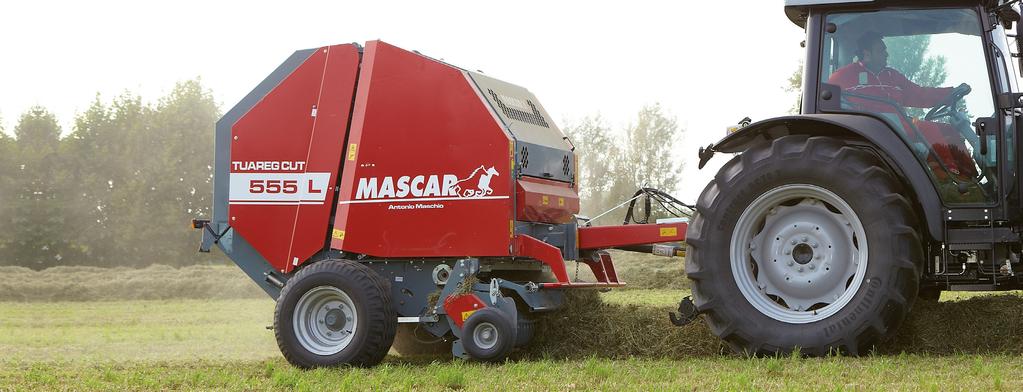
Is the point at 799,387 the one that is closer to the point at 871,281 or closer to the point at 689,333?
the point at 871,281

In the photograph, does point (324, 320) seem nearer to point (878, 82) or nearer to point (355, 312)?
point (355, 312)

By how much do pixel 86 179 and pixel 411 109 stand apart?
108ft

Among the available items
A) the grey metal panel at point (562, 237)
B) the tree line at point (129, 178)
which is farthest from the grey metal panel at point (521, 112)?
the tree line at point (129, 178)

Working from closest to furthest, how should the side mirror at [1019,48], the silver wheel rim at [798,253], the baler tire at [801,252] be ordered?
the baler tire at [801,252], the silver wheel rim at [798,253], the side mirror at [1019,48]

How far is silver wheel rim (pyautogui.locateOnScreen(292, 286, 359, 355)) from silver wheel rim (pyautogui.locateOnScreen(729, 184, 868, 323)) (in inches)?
119

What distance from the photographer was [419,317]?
326 inches

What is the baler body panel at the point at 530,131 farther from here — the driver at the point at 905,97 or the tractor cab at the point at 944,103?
the driver at the point at 905,97

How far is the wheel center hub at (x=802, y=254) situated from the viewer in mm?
6895

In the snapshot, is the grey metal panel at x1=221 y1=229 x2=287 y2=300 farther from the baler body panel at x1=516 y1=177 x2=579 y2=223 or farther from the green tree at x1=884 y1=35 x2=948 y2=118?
the green tree at x1=884 y1=35 x2=948 y2=118

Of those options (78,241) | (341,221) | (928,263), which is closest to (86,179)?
(78,241)

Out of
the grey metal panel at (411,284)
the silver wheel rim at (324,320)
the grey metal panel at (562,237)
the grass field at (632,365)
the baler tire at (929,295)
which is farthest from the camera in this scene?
the grey metal panel at (562,237)

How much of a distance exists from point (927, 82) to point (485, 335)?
11.6 ft

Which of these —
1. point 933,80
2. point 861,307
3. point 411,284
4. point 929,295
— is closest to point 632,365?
point 861,307

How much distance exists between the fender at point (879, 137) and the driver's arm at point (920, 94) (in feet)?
0.79
